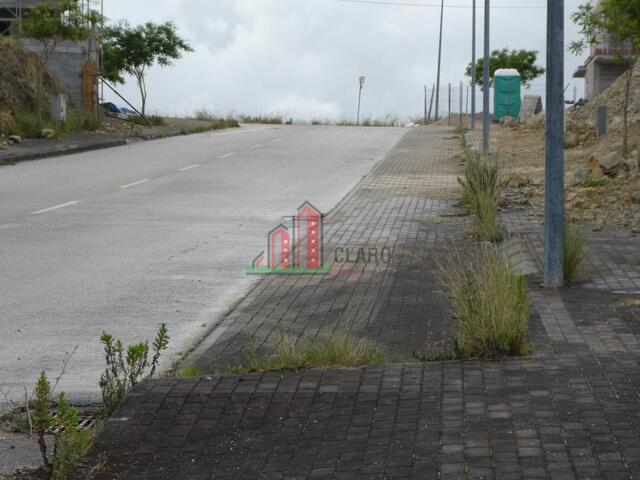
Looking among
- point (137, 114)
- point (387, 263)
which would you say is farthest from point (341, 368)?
point (137, 114)

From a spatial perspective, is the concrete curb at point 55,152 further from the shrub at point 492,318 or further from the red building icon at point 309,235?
the shrub at point 492,318

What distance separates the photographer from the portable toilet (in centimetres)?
5747

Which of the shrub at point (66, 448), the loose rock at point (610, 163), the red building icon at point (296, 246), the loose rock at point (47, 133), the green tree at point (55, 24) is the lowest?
the shrub at point (66, 448)

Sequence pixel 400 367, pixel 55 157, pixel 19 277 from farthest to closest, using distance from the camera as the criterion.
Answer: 1. pixel 55 157
2. pixel 19 277
3. pixel 400 367

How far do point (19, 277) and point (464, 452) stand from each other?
7.20m

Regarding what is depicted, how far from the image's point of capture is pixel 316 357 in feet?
23.1

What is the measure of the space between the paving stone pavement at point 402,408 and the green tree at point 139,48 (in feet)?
142

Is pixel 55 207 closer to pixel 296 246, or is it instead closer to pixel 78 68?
pixel 296 246

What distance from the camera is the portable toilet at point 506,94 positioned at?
57.5 meters

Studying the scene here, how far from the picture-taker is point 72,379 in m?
7.47

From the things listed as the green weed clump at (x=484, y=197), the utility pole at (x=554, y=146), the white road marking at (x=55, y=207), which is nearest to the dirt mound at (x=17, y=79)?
the white road marking at (x=55, y=207)

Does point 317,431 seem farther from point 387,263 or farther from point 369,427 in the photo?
point 387,263

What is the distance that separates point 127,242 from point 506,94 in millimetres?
45397

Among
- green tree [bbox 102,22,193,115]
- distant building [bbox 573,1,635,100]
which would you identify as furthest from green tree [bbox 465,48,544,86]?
green tree [bbox 102,22,193,115]
